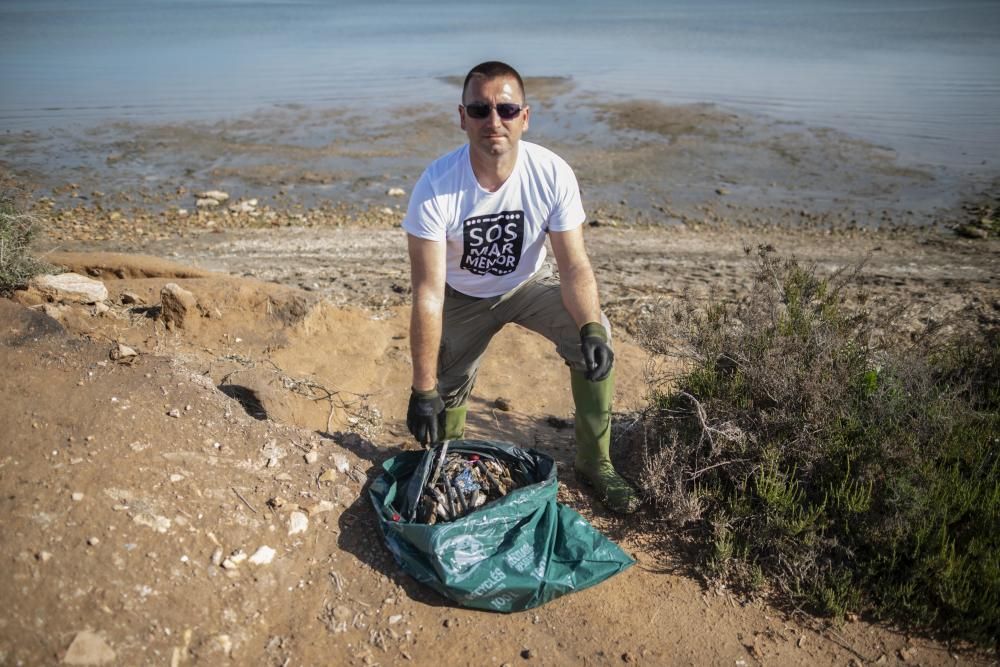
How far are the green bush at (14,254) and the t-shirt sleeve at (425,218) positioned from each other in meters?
3.08

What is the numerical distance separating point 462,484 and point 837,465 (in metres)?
1.67

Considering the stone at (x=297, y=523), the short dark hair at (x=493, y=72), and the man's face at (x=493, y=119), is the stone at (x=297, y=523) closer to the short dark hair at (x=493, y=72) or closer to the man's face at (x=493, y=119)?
the man's face at (x=493, y=119)

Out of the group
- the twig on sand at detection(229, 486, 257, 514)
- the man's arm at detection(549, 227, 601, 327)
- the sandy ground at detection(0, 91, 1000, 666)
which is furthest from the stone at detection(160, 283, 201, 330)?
the man's arm at detection(549, 227, 601, 327)

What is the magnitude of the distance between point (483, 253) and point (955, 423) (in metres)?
2.28

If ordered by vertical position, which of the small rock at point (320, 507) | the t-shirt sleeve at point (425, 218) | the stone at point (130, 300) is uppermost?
the t-shirt sleeve at point (425, 218)

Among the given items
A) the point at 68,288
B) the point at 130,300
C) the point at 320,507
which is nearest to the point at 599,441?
the point at 320,507

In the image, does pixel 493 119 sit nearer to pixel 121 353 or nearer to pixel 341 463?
pixel 341 463

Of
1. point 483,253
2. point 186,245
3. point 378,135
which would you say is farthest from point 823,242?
point 378,135

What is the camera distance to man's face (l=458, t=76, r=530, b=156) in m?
3.22

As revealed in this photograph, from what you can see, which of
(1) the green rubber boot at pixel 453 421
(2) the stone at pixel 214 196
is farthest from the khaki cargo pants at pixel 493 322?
(2) the stone at pixel 214 196

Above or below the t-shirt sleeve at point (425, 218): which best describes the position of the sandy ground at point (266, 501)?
below

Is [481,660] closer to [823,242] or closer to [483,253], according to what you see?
[483,253]

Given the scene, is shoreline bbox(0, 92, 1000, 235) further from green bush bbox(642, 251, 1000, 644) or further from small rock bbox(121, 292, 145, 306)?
green bush bbox(642, 251, 1000, 644)

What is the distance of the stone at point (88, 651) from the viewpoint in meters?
→ 2.46
